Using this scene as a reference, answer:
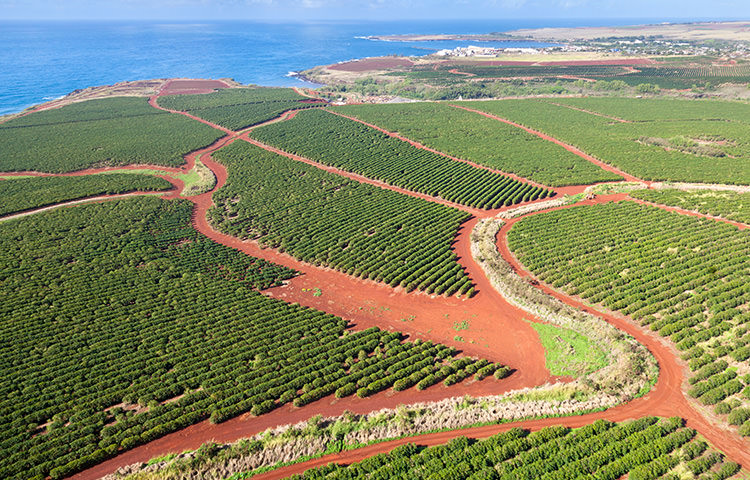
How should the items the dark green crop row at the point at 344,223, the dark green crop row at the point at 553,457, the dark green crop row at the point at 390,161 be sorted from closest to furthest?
the dark green crop row at the point at 553,457 → the dark green crop row at the point at 344,223 → the dark green crop row at the point at 390,161

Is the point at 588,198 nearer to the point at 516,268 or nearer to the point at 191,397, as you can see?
the point at 516,268

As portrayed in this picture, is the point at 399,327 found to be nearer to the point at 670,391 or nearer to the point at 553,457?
the point at 553,457

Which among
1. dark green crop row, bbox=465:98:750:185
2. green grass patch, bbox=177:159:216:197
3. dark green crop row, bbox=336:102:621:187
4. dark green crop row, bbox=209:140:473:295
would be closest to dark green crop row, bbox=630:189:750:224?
dark green crop row, bbox=465:98:750:185

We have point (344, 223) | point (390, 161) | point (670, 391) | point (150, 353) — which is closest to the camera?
point (670, 391)

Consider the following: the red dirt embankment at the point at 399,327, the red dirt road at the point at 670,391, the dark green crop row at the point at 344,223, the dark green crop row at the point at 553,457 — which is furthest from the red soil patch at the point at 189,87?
the dark green crop row at the point at 553,457

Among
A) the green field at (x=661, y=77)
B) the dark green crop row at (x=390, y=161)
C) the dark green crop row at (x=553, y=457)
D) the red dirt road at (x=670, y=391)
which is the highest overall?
the green field at (x=661, y=77)

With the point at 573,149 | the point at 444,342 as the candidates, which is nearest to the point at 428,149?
the point at 573,149

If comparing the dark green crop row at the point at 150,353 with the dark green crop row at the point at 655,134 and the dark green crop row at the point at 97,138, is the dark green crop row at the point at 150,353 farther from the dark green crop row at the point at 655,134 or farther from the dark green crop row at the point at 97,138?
the dark green crop row at the point at 655,134
